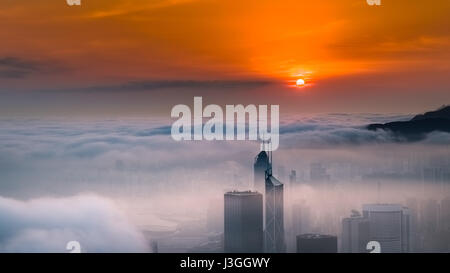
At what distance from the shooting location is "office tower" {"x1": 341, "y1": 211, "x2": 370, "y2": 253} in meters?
8.23

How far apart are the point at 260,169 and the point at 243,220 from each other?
457 mm

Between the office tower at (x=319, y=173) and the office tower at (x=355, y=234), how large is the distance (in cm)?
38

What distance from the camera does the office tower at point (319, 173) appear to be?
8500 mm

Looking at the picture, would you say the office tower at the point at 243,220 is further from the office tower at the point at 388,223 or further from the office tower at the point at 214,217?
the office tower at the point at 388,223

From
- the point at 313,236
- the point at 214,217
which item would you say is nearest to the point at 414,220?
the point at 313,236

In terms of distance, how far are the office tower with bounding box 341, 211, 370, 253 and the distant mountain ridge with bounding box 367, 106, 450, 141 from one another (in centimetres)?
81

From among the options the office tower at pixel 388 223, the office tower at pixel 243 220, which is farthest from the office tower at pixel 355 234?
the office tower at pixel 243 220

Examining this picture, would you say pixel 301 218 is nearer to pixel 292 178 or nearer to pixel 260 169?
pixel 292 178

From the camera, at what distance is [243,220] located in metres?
8.55

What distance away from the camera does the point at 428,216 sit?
27.8 ft
